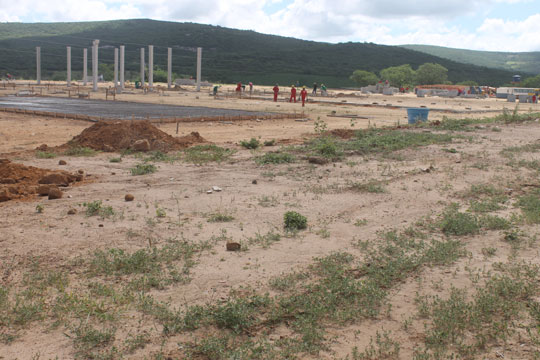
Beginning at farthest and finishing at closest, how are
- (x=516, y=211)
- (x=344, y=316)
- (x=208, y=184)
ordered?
(x=208, y=184)
(x=516, y=211)
(x=344, y=316)


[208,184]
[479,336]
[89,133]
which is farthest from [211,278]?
[89,133]

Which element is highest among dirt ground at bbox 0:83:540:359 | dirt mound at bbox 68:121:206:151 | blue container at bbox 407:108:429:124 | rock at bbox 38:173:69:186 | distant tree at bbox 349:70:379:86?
distant tree at bbox 349:70:379:86

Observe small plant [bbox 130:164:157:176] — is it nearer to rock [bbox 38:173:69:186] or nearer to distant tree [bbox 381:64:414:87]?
rock [bbox 38:173:69:186]

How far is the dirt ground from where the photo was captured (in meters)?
4.33

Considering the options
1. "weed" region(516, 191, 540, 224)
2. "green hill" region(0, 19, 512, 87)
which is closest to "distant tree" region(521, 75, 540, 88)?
"green hill" region(0, 19, 512, 87)

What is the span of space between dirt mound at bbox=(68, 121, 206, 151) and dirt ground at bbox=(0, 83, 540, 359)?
880 millimetres

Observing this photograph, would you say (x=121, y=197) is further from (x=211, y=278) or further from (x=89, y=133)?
(x=89, y=133)

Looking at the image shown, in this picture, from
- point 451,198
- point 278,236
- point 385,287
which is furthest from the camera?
point 451,198

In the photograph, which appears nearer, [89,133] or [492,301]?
[492,301]

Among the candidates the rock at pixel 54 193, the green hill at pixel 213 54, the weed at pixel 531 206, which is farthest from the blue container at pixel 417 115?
the green hill at pixel 213 54

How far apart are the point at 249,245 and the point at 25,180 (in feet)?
16.2

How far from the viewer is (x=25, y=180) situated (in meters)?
9.44

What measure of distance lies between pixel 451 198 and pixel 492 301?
13.9ft

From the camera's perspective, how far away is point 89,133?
14.0 m
